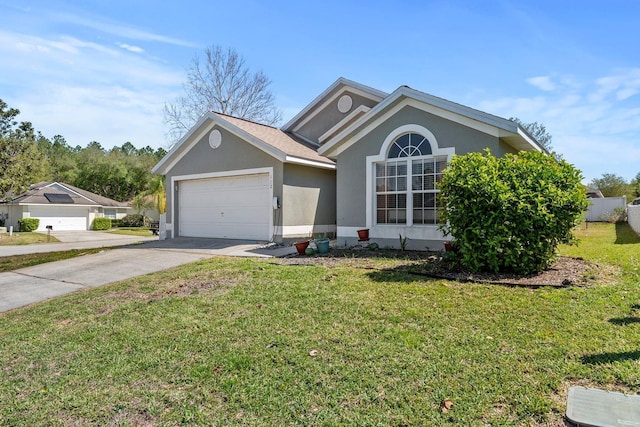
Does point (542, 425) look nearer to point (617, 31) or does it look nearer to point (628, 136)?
point (617, 31)

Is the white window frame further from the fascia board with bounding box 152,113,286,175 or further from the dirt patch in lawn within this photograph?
the fascia board with bounding box 152,113,286,175

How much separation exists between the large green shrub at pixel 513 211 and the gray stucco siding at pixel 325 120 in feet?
35.8

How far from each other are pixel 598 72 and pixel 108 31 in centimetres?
1698

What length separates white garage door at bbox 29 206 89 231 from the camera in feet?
110

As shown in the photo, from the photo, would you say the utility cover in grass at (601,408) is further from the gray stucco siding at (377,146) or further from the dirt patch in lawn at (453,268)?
the gray stucco siding at (377,146)

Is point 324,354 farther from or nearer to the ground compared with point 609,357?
nearer to the ground

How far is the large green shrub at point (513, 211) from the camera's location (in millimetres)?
6793

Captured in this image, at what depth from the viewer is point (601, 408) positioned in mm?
2918

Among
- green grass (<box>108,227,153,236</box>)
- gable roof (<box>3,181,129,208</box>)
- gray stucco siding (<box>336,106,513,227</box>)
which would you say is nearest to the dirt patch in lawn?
gray stucco siding (<box>336,106,513,227</box>)

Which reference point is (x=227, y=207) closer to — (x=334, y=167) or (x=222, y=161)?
(x=222, y=161)

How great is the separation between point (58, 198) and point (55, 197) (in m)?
0.25

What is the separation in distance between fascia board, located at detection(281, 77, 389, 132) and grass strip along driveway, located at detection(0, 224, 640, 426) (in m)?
11.6

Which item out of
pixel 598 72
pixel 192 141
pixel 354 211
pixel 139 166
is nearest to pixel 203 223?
Result: pixel 192 141

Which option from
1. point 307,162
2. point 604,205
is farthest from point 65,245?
point 604,205
